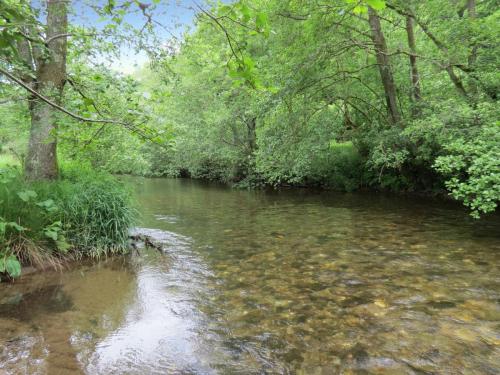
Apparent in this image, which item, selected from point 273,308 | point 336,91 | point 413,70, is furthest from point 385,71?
point 273,308

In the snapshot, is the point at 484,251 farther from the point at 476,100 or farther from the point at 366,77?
the point at 366,77

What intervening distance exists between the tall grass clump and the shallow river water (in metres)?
0.54

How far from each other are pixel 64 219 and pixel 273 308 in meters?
5.03

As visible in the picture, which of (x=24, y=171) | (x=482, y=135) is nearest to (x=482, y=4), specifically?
(x=482, y=135)

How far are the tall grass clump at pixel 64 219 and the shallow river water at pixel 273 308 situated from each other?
21.3 inches

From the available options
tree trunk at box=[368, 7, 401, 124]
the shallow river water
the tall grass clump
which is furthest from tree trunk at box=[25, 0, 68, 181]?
tree trunk at box=[368, 7, 401, 124]

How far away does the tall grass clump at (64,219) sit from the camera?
259 inches

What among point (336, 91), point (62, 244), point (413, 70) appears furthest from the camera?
point (336, 91)

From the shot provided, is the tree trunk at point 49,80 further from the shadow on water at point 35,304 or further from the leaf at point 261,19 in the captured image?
the leaf at point 261,19

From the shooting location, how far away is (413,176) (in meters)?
15.8

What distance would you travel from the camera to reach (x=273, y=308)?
17.7 feet

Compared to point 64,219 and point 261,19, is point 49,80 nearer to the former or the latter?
point 64,219

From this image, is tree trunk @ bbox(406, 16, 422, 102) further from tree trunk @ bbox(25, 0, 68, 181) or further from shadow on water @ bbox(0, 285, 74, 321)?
shadow on water @ bbox(0, 285, 74, 321)

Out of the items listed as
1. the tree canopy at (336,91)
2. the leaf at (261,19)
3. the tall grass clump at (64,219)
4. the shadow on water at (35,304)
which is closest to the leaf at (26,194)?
the tree canopy at (336,91)
